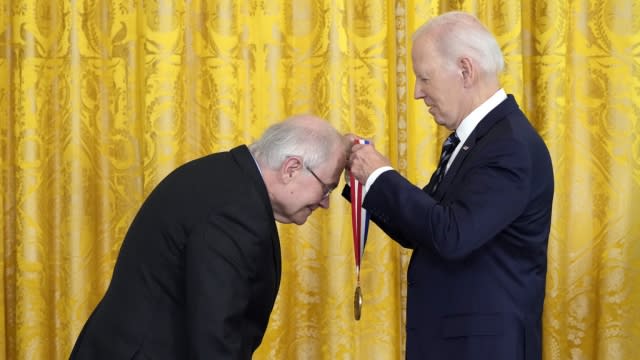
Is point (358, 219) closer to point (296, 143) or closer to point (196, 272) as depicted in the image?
point (296, 143)

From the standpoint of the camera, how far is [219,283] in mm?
1948

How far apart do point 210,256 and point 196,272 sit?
0.14 ft

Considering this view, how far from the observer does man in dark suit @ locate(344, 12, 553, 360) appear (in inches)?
89.7

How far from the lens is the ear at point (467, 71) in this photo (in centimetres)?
242

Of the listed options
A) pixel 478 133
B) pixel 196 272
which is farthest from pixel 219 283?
pixel 478 133

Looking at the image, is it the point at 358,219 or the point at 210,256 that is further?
the point at 358,219

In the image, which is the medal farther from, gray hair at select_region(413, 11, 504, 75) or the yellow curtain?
the yellow curtain

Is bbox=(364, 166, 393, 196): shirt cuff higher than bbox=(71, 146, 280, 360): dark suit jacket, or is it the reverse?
bbox=(364, 166, 393, 196): shirt cuff

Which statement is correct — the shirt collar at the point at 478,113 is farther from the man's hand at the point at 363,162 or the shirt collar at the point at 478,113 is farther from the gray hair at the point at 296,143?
the gray hair at the point at 296,143

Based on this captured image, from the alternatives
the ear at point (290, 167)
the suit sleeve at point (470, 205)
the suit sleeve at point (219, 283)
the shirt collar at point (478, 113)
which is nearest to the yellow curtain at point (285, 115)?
the shirt collar at point (478, 113)

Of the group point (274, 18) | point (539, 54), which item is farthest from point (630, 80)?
point (274, 18)

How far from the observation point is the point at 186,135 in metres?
3.85

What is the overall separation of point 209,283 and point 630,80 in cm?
246

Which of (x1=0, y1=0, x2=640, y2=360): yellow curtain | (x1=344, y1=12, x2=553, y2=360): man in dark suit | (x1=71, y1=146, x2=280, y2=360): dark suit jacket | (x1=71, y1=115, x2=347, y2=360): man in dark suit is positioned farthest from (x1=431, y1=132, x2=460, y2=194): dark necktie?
(x1=0, y1=0, x2=640, y2=360): yellow curtain
